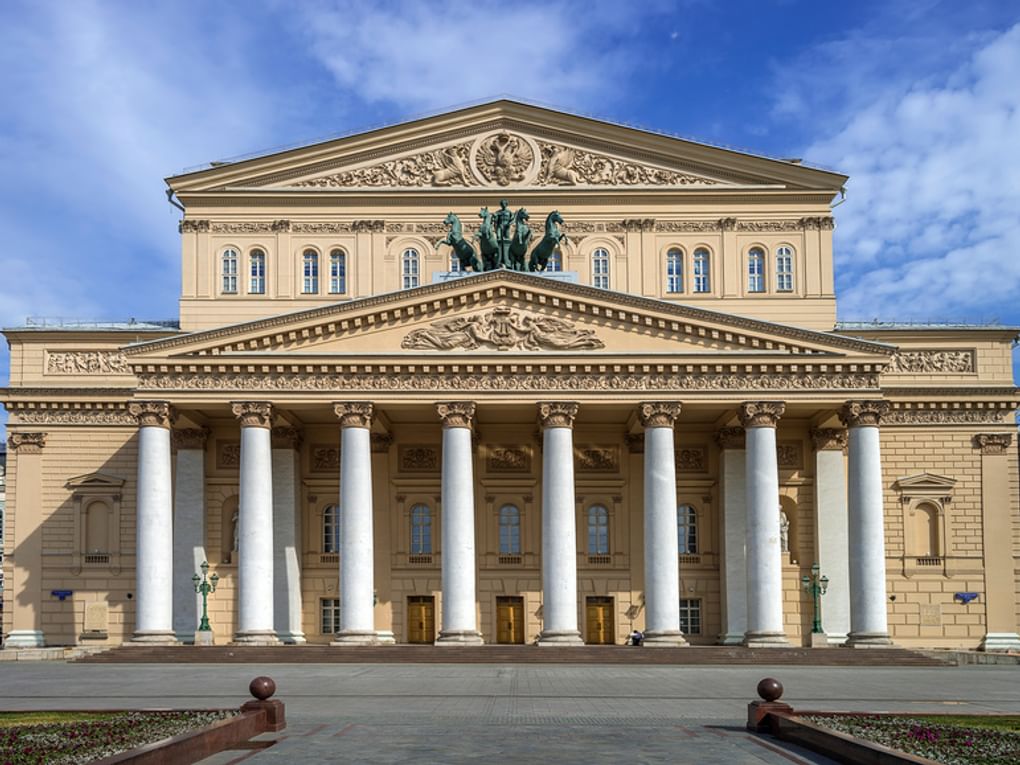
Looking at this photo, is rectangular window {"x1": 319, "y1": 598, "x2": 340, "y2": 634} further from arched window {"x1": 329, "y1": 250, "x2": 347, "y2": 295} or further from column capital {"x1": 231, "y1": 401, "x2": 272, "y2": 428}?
arched window {"x1": 329, "y1": 250, "x2": 347, "y2": 295}

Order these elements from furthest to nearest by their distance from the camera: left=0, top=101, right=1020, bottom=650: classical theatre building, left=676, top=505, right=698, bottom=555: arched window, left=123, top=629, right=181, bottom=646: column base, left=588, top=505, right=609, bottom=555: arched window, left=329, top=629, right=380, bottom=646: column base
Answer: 1. left=588, top=505, right=609, bottom=555: arched window
2. left=676, top=505, right=698, bottom=555: arched window
3. left=0, top=101, right=1020, bottom=650: classical theatre building
4. left=123, top=629, right=181, bottom=646: column base
5. left=329, top=629, right=380, bottom=646: column base

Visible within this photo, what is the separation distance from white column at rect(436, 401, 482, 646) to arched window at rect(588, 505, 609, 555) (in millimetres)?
8704

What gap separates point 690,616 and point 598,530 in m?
5.05

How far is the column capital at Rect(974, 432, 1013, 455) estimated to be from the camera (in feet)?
177

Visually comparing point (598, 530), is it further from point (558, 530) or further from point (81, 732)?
point (81, 732)

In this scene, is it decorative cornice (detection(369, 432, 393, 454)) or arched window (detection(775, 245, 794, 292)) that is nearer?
decorative cornice (detection(369, 432, 393, 454))

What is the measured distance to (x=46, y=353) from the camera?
55.2 metres

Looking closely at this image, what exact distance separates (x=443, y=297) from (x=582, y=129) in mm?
12945

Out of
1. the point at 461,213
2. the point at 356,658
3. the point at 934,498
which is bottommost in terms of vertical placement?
the point at 356,658

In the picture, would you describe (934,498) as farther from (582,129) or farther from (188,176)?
(188,176)

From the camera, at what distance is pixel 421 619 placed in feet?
177

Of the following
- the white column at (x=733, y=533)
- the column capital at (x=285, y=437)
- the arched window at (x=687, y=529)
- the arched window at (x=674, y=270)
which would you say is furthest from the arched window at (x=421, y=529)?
the arched window at (x=674, y=270)

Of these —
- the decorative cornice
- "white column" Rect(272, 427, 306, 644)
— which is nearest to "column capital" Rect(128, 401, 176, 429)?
"white column" Rect(272, 427, 306, 644)

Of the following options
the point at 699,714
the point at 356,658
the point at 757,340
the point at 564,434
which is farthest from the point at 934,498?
the point at 699,714
